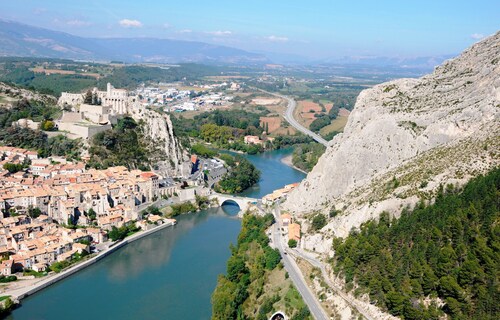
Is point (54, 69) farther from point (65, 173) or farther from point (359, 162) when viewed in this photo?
point (359, 162)

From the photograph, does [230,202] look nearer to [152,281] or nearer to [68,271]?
[152,281]

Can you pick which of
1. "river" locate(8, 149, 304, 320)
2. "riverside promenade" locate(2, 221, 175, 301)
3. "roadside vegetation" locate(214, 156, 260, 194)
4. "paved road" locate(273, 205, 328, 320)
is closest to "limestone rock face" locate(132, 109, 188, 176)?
"roadside vegetation" locate(214, 156, 260, 194)

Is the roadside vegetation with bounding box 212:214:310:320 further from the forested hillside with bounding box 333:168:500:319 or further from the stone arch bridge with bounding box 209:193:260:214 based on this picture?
the stone arch bridge with bounding box 209:193:260:214

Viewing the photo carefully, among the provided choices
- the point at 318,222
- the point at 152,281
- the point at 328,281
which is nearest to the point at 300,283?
the point at 328,281

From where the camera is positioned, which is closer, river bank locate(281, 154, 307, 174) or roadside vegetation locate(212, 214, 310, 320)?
roadside vegetation locate(212, 214, 310, 320)

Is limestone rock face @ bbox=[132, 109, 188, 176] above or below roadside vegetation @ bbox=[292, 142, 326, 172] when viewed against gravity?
above

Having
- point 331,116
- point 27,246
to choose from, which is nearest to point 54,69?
point 331,116

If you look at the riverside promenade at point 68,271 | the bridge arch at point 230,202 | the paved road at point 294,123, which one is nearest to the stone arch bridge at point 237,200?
the bridge arch at point 230,202
